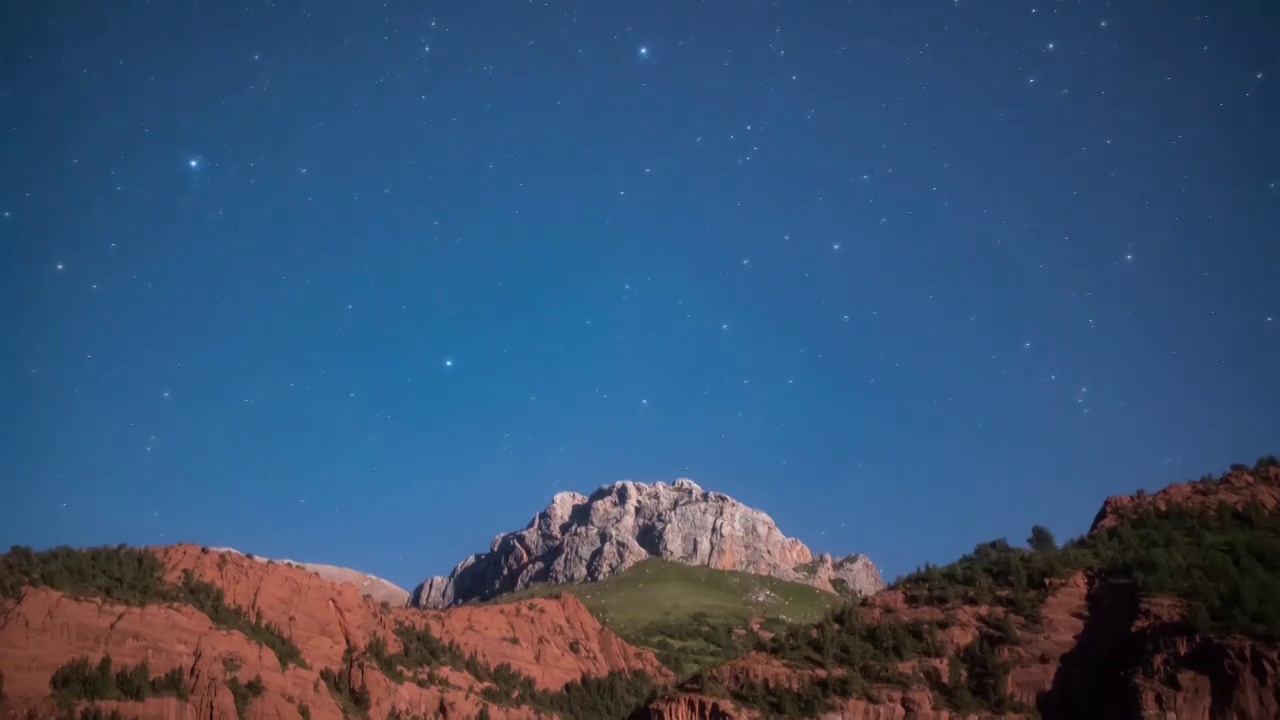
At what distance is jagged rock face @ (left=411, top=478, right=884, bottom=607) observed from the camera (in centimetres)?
13675

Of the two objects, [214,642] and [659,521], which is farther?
[659,521]

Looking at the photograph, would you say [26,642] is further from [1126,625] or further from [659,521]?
[659,521]

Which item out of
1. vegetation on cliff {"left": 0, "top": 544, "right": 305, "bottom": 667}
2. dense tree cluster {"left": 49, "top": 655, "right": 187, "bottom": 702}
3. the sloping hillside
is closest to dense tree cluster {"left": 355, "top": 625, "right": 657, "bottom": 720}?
vegetation on cliff {"left": 0, "top": 544, "right": 305, "bottom": 667}

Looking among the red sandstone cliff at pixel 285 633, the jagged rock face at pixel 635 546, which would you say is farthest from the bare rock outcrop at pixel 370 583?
the red sandstone cliff at pixel 285 633

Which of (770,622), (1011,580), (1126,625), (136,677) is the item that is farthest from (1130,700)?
(770,622)

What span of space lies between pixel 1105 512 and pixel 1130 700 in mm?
18059

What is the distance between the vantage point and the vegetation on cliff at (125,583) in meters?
43.0

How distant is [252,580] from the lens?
52.3 meters

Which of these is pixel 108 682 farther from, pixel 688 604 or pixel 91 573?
pixel 688 604

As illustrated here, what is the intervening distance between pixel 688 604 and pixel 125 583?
70722mm

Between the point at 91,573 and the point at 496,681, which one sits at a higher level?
the point at 91,573

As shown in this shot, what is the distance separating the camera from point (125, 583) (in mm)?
46094

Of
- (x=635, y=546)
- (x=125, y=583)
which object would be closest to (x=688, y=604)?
(x=635, y=546)

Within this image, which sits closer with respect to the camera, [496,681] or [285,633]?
[285,633]
